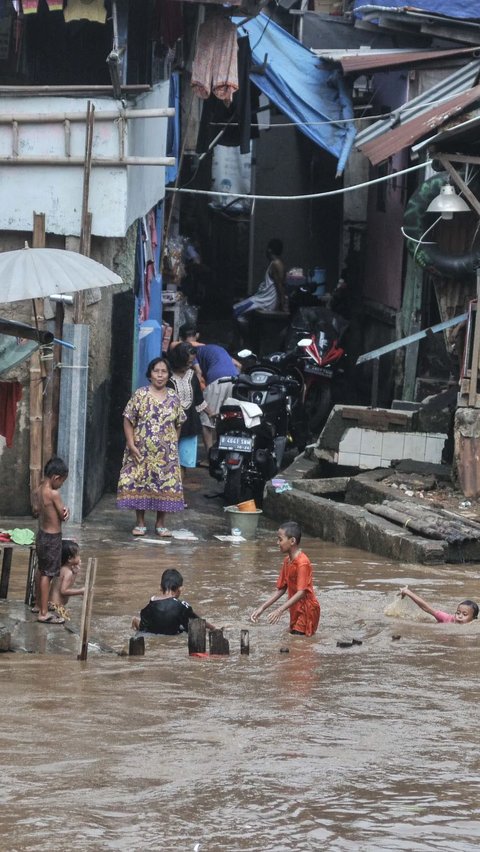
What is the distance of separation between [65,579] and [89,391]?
131 inches

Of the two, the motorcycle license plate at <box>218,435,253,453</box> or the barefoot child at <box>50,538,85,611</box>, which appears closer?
the barefoot child at <box>50,538,85,611</box>

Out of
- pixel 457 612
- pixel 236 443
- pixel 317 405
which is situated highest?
pixel 317 405

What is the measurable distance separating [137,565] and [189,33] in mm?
7226

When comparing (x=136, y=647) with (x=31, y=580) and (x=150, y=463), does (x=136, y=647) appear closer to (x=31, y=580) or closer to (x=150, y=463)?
(x=31, y=580)

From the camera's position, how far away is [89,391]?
12.4 m

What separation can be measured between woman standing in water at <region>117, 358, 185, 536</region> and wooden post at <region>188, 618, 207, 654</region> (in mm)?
3772

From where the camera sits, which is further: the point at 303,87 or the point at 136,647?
the point at 303,87

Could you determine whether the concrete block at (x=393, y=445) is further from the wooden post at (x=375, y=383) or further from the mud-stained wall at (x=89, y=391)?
the wooden post at (x=375, y=383)

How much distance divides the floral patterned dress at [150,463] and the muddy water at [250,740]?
1984mm

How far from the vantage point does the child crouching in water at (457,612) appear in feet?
31.2

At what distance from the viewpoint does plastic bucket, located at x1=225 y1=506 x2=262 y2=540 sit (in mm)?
12445

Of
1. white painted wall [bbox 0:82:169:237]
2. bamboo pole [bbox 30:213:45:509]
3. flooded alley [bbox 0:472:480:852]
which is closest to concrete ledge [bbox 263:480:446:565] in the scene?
flooded alley [bbox 0:472:480:852]

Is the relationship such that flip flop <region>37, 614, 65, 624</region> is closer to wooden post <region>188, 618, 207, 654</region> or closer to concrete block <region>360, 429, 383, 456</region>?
wooden post <region>188, 618, 207, 654</region>

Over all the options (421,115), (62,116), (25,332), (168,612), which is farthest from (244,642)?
(421,115)
